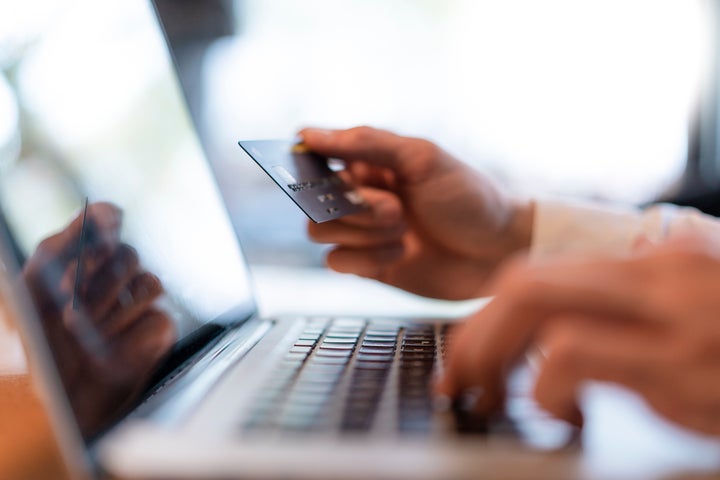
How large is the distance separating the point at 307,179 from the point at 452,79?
3.35ft

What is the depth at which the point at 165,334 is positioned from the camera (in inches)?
19.0

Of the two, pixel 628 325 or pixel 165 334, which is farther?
pixel 165 334

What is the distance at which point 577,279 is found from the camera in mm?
293

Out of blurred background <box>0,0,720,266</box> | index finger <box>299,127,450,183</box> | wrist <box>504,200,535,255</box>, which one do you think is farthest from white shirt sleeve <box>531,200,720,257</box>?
blurred background <box>0,0,720,266</box>

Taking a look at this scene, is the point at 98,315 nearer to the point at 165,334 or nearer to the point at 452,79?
the point at 165,334

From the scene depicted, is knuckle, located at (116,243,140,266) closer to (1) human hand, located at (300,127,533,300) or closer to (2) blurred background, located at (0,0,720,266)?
(1) human hand, located at (300,127,533,300)

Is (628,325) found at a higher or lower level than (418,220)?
higher

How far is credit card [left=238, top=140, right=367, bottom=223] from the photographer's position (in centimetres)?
58

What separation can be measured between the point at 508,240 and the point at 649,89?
99 centimetres

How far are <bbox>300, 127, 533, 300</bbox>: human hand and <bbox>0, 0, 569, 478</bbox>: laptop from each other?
0.43ft

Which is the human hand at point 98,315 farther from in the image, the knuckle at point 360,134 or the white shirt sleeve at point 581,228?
the white shirt sleeve at point 581,228

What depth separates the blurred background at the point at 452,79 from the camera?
1.54 meters

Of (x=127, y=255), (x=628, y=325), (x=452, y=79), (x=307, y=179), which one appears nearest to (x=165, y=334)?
(x=127, y=255)

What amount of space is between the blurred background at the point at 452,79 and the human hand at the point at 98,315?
41.7 inches
